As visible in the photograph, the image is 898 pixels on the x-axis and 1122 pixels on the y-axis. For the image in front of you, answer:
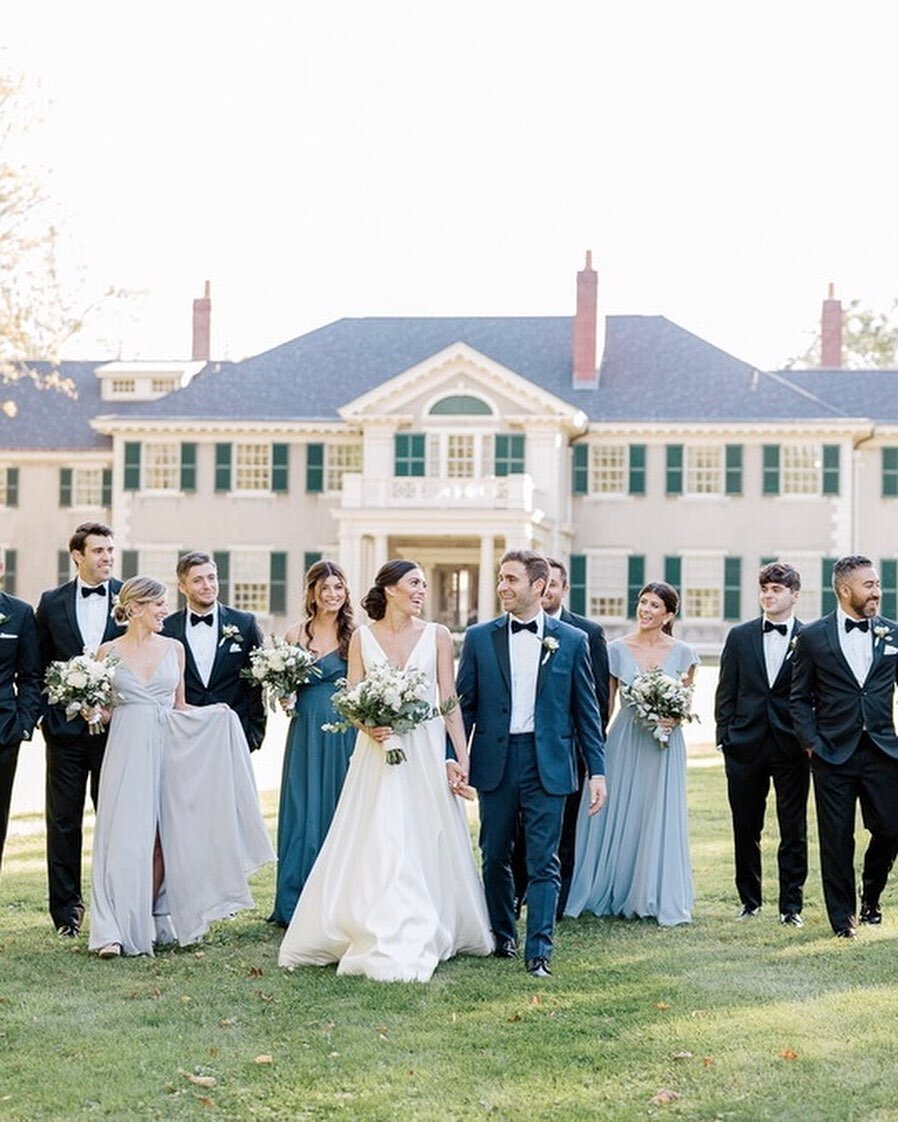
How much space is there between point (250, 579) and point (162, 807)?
1343 inches

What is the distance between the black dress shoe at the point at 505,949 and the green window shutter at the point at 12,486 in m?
38.1

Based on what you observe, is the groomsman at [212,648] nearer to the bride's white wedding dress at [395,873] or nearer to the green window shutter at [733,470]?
the bride's white wedding dress at [395,873]

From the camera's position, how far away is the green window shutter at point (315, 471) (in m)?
41.8

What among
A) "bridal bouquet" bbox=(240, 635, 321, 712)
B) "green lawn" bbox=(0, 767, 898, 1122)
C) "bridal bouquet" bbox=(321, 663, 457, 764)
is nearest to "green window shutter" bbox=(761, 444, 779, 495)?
"green lawn" bbox=(0, 767, 898, 1122)

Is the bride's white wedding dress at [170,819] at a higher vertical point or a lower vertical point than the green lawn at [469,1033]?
higher

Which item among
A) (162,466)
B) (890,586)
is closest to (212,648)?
(162,466)

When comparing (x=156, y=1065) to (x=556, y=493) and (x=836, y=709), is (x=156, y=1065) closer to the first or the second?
(x=836, y=709)

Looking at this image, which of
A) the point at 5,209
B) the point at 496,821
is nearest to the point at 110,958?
the point at 496,821

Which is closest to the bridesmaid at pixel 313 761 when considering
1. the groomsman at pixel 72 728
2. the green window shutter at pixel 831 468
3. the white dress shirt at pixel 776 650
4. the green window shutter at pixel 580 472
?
the groomsman at pixel 72 728

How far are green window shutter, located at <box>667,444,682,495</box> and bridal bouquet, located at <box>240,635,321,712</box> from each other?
32.8 metres

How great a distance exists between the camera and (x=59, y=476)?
4391 centimetres

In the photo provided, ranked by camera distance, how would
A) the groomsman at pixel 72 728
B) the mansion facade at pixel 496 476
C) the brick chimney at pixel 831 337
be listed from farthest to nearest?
the brick chimney at pixel 831 337, the mansion facade at pixel 496 476, the groomsman at pixel 72 728

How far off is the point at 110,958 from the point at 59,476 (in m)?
37.4

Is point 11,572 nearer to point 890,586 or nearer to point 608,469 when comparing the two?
A: point 608,469
